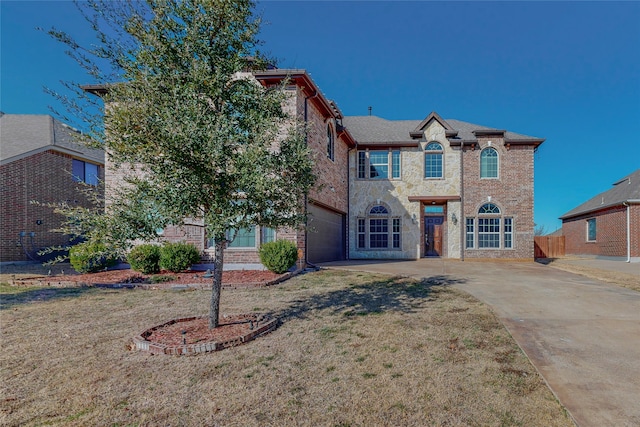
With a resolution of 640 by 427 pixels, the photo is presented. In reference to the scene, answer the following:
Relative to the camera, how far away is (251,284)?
8664 mm

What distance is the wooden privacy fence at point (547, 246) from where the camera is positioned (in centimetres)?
2062

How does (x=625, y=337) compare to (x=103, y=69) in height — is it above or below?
below

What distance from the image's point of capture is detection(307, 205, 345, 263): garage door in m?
12.7

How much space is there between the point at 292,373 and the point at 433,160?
15.8 metres

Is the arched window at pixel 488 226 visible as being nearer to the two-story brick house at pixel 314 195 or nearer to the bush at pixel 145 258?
the two-story brick house at pixel 314 195

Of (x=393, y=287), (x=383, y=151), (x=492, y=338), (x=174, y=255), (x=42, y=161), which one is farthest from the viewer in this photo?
(x=383, y=151)

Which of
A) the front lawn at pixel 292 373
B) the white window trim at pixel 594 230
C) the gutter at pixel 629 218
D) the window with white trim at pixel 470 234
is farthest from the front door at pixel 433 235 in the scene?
the front lawn at pixel 292 373

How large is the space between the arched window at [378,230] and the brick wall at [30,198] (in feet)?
45.4

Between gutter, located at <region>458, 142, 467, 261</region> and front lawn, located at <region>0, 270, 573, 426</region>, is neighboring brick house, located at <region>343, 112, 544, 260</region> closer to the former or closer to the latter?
gutter, located at <region>458, 142, 467, 261</region>

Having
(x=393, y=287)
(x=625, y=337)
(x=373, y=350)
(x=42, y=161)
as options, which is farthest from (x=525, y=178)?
(x=42, y=161)

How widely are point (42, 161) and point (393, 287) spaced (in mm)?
16789

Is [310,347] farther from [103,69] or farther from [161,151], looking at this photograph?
[103,69]

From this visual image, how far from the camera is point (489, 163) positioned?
17078 mm

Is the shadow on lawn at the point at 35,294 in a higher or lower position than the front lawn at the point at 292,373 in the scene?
lower
